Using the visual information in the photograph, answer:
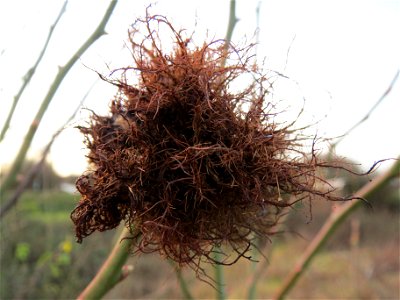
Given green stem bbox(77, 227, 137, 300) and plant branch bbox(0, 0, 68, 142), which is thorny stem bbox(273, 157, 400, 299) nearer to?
green stem bbox(77, 227, 137, 300)

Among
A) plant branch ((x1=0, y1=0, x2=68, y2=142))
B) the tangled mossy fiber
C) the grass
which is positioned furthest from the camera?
the grass

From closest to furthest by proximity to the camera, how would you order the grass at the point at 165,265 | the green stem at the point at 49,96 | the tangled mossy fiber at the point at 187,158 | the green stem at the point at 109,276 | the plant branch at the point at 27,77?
1. the tangled mossy fiber at the point at 187,158
2. the green stem at the point at 109,276
3. the green stem at the point at 49,96
4. the plant branch at the point at 27,77
5. the grass at the point at 165,265

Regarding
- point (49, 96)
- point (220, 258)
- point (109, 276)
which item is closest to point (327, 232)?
point (220, 258)

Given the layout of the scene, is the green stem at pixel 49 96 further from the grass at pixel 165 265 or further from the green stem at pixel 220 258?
the grass at pixel 165 265

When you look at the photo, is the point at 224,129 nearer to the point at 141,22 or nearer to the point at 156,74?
the point at 156,74

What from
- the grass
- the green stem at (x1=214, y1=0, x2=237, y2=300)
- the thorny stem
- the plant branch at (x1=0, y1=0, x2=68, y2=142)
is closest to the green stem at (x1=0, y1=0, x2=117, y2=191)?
the plant branch at (x1=0, y1=0, x2=68, y2=142)

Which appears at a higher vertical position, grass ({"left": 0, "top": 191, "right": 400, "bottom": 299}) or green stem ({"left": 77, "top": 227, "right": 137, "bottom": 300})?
grass ({"left": 0, "top": 191, "right": 400, "bottom": 299})

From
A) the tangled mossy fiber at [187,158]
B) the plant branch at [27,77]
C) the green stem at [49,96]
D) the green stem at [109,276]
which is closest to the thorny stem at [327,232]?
the tangled mossy fiber at [187,158]
